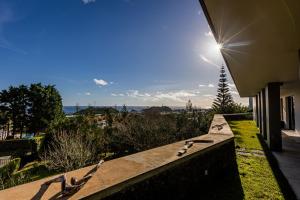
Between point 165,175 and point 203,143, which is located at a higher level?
point 203,143

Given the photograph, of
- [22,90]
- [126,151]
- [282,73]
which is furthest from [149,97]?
[282,73]

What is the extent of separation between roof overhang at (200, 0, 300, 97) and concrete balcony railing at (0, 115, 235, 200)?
1.98 m

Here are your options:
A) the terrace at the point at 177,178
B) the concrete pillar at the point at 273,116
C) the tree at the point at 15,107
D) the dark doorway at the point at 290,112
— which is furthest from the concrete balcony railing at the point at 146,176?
the tree at the point at 15,107

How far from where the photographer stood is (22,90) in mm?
26547

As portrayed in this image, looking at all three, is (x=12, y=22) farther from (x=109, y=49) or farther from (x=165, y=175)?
(x=165, y=175)

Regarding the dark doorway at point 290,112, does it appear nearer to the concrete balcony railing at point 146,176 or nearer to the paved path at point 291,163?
the paved path at point 291,163

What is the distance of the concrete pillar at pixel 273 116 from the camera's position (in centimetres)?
776

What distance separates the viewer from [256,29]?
303 cm

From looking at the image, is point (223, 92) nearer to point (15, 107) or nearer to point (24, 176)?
point (15, 107)

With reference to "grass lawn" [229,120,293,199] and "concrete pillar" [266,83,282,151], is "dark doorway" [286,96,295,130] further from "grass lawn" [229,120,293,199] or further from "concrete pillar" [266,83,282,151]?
"grass lawn" [229,120,293,199]

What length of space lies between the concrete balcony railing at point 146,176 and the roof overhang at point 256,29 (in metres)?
1.98

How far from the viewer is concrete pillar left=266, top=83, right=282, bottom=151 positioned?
305 inches

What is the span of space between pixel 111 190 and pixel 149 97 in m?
42.8

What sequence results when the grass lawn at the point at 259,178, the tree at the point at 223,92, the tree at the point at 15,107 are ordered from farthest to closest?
the tree at the point at 223,92
the tree at the point at 15,107
the grass lawn at the point at 259,178
